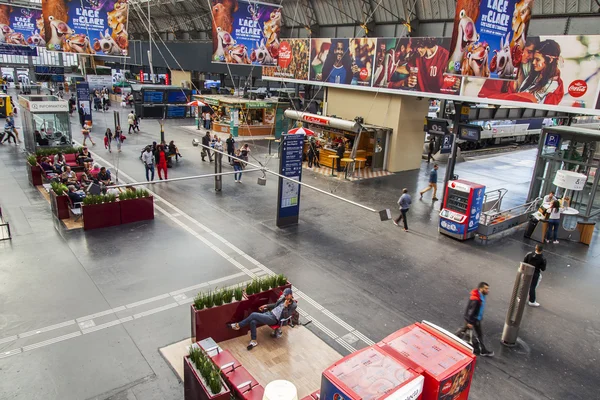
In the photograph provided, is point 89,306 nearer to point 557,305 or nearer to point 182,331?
point 182,331

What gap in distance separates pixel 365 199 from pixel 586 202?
9.05m

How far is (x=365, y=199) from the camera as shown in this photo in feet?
60.3

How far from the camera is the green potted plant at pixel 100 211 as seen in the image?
44.0ft

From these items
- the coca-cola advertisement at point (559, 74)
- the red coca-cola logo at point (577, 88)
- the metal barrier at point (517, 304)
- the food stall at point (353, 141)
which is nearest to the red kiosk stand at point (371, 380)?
the metal barrier at point (517, 304)

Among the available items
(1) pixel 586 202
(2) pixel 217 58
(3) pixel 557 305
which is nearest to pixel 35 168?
(2) pixel 217 58

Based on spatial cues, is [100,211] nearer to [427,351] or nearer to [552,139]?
[427,351]

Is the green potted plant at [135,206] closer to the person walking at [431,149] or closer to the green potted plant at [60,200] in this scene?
the green potted plant at [60,200]

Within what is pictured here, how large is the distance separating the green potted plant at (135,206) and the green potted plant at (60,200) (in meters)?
1.85

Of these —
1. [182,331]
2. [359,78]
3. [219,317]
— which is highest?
[359,78]

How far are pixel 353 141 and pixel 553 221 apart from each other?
11.7 meters

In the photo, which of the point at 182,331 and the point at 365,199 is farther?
the point at 365,199

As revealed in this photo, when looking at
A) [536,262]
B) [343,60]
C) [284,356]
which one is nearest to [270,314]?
[284,356]

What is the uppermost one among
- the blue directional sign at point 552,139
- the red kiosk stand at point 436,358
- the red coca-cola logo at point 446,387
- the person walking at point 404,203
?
the blue directional sign at point 552,139

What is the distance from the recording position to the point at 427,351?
18.2 ft
